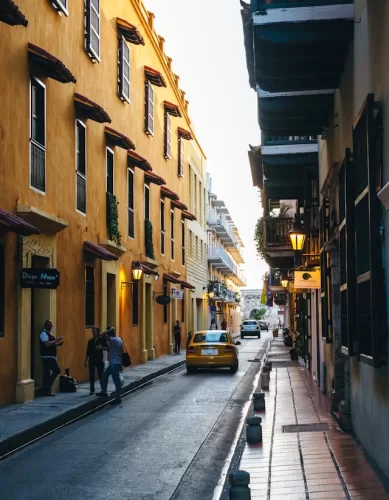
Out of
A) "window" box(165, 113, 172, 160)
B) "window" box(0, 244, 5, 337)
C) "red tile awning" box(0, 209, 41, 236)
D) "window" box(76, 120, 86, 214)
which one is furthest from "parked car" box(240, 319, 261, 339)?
"red tile awning" box(0, 209, 41, 236)

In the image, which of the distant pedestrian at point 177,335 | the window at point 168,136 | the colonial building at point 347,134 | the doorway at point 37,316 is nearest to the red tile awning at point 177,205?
the window at point 168,136

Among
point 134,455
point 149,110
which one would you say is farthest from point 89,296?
point 134,455

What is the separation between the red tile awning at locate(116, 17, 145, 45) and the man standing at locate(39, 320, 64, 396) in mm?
11551

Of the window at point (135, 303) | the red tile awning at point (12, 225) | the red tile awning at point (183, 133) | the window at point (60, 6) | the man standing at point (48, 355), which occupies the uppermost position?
the red tile awning at point (183, 133)

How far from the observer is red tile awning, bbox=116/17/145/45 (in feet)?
83.6

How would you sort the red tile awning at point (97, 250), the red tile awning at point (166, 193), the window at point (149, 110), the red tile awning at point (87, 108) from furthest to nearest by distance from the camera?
the red tile awning at point (166, 193) < the window at point (149, 110) < the red tile awning at point (97, 250) < the red tile awning at point (87, 108)

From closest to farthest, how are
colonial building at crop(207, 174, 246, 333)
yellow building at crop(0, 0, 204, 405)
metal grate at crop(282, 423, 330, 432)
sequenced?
metal grate at crop(282, 423, 330, 432) → yellow building at crop(0, 0, 204, 405) → colonial building at crop(207, 174, 246, 333)

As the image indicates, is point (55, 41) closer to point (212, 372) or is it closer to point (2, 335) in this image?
point (2, 335)

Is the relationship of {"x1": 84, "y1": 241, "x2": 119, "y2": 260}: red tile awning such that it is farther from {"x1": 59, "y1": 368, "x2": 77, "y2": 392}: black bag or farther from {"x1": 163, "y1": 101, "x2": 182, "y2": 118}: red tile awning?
{"x1": 163, "y1": 101, "x2": 182, "y2": 118}: red tile awning

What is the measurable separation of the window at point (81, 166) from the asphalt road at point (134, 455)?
18.1ft

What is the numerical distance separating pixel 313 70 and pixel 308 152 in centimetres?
814

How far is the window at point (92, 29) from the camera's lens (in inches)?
855

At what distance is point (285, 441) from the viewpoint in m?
11.2

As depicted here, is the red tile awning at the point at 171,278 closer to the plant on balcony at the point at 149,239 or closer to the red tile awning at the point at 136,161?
the plant on balcony at the point at 149,239
